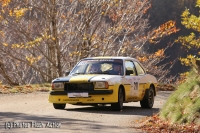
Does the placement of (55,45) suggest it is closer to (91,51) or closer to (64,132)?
(91,51)

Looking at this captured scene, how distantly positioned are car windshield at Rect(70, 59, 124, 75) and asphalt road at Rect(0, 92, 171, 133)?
1.02 m

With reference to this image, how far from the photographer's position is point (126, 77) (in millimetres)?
17141

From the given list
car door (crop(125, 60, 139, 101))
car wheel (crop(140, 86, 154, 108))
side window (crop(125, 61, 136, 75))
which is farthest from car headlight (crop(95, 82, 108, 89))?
car wheel (crop(140, 86, 154, 108))

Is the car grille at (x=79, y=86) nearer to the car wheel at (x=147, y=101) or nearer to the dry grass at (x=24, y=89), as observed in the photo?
the car wheel at (x=147, y=101)

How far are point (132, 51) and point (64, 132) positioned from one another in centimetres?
2218

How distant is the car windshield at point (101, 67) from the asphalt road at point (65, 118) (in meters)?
1.02

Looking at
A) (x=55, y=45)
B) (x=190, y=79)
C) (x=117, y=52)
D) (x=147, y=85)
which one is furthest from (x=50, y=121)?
(x=117, y=52)

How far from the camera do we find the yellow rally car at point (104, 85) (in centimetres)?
1609

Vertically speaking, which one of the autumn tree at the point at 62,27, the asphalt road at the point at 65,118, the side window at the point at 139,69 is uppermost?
the autumn tree at the point at 62,27

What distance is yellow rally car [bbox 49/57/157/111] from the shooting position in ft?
52.8

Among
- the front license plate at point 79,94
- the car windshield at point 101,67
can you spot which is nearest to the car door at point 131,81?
the car windshield at point 101,67

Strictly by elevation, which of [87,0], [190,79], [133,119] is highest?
[87,0]

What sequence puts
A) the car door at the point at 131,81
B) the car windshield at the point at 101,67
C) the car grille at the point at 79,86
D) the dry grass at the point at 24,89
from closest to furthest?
the car grille at the point at 79,86
the car door at the point at 131,81
the car windshield at the point at 101,67
the dry grass at the point at 24,89

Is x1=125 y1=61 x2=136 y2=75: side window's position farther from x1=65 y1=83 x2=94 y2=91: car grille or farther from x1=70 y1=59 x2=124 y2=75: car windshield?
x1=65 y1=83 x2=94 y2=91: car grille
